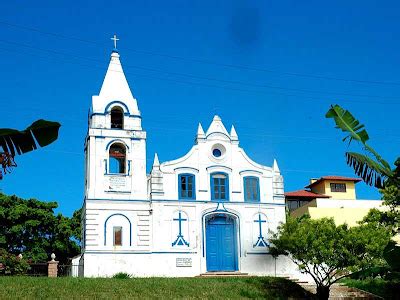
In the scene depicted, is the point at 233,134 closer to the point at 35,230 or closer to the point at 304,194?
the point at 304,194

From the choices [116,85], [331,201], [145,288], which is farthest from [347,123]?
[331,201]

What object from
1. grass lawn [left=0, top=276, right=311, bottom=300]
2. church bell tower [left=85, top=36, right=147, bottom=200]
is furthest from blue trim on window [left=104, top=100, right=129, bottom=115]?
grass lawn [left=0, top=276, right=311, bottom=300]

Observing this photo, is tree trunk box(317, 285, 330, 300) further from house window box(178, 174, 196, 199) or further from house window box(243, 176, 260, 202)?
house window box(178, 174, 196, 199)

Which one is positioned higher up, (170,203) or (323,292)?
(170,203)

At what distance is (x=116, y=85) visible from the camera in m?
34.0

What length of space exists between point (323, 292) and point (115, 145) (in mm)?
12758

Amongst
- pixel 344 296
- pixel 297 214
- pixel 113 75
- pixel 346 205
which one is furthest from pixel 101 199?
pixel 346 205

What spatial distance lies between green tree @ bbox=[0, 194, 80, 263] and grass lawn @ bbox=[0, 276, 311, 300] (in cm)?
1545

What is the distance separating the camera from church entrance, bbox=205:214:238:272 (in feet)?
107

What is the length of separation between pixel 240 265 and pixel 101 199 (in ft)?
25.3

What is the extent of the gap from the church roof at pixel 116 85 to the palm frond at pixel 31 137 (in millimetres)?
21296

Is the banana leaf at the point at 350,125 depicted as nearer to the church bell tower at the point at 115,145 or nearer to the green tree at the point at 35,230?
the church bell tower at the point at 115,145

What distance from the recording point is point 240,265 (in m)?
32.8

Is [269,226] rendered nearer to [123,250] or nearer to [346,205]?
[123,250]
